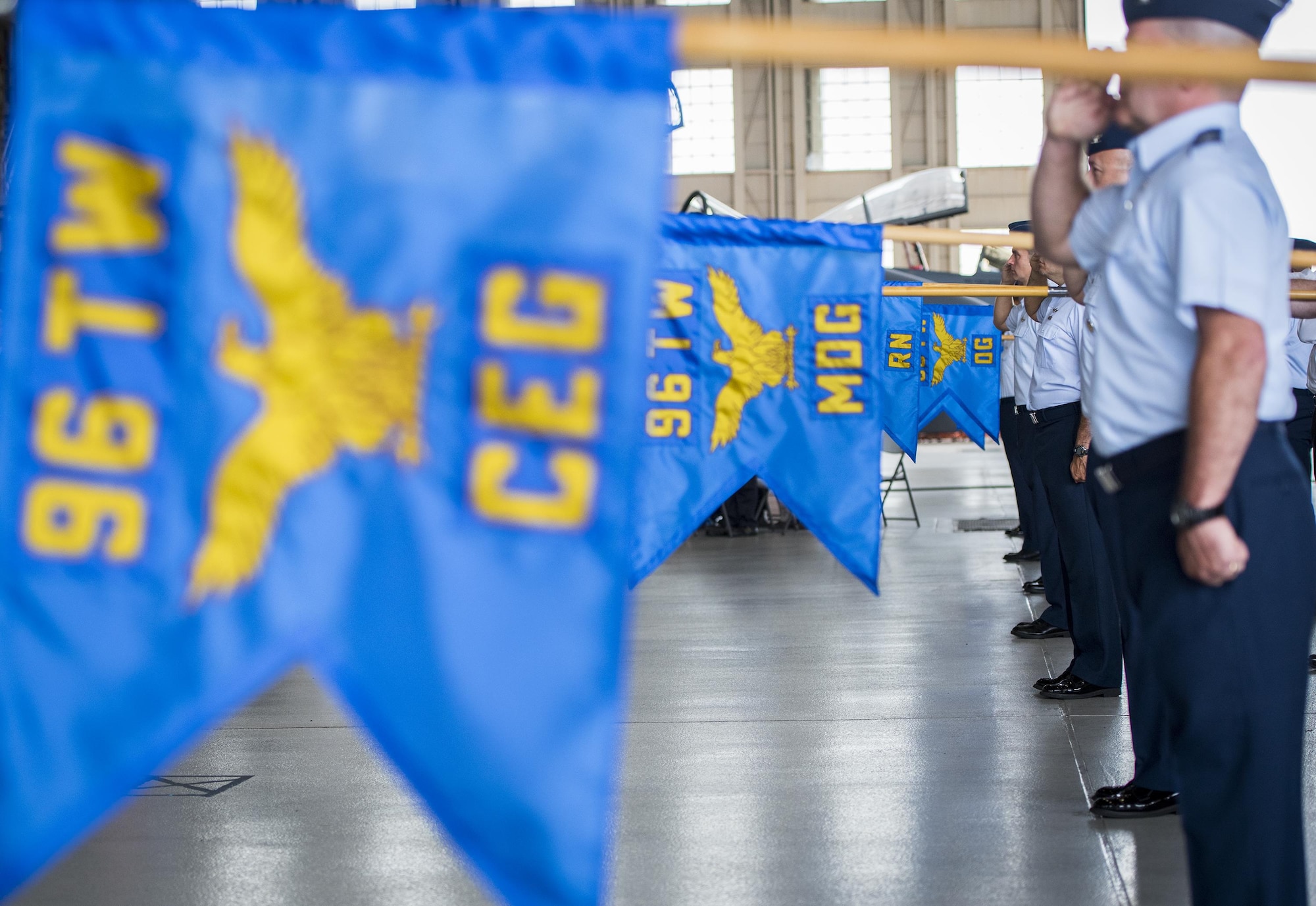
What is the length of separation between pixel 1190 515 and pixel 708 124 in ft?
97.2

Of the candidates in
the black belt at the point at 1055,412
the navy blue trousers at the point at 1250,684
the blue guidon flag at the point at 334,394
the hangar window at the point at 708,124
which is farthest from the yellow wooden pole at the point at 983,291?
the hangar window at the point at 708,124

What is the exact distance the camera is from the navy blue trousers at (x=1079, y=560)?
5.52 meters

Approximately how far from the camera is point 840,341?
13.4 ft

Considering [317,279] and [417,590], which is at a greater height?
[317,279]

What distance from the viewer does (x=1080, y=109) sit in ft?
7.73

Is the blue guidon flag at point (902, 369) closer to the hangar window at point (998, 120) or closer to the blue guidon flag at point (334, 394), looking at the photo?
the blue guidon flag at point (334, 394)

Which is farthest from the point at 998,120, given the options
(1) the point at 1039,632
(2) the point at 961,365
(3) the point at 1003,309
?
(1) the point at 1039,632

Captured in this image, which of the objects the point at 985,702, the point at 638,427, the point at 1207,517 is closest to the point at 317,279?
the point at 638,427

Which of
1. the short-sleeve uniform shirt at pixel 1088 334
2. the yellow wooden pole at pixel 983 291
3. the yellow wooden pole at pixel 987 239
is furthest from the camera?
the yellow wooden pole at pixel 983 291

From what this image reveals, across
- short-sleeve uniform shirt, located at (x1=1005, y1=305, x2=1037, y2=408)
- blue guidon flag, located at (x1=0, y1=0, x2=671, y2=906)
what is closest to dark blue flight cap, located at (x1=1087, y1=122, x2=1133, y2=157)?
short-sleeve uniform shirt, located at (x1=1005, y1=305, x2=1037, y2=408)

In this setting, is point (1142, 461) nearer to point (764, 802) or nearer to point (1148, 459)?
point (1148, 459)

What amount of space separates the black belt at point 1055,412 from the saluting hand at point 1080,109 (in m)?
3.29

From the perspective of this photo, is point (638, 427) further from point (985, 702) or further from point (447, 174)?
point (985, 702)

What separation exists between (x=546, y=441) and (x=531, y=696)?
1.07ft
